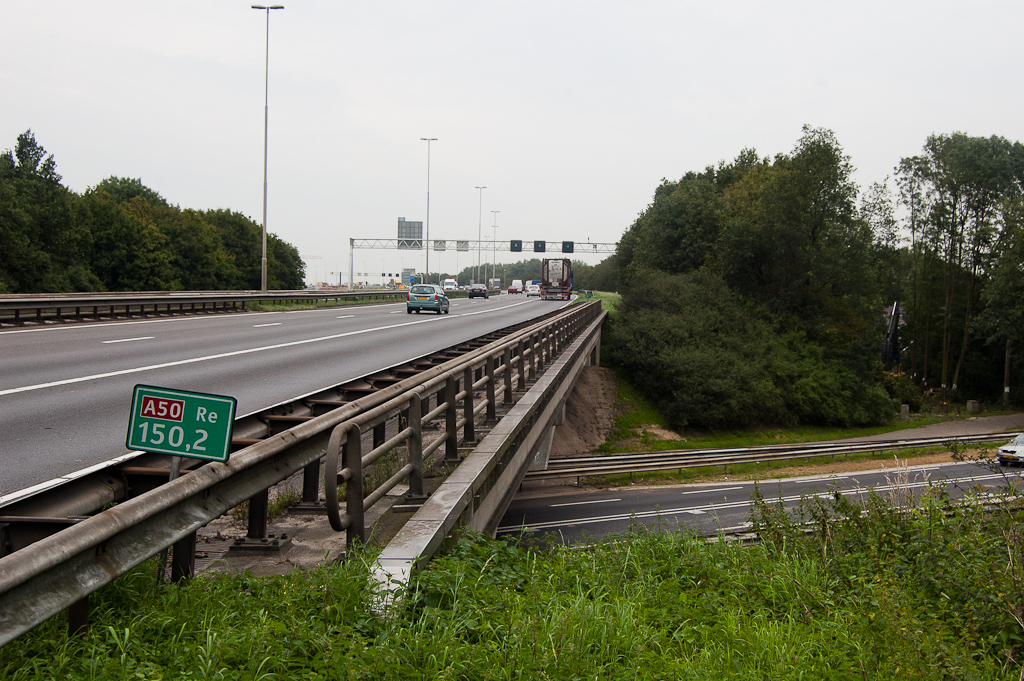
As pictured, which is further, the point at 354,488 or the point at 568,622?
the point at 354,488

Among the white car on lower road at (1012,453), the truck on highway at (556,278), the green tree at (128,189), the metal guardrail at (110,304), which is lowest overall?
the white car on lower road at (1012,453)

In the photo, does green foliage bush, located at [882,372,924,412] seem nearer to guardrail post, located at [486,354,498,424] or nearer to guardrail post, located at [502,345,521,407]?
guardrail post, located at [502,345,521,407]

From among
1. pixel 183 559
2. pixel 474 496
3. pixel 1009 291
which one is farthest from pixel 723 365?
pixel 183 559

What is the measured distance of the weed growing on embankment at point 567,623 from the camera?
12.3 feet

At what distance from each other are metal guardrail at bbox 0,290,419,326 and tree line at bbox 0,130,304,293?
2288 cm

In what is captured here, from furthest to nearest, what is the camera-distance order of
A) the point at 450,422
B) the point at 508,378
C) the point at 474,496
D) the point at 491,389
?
the point at 508,378 → the point at 491,389 → the point at 450,422 → the point at 474,496

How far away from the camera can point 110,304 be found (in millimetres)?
23156

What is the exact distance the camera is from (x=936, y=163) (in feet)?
205

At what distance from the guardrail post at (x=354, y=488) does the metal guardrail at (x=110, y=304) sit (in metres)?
17.8

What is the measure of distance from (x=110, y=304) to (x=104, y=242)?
180 feet

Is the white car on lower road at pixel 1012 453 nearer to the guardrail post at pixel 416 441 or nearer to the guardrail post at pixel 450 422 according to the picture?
the guardrail post at pixel 450 422

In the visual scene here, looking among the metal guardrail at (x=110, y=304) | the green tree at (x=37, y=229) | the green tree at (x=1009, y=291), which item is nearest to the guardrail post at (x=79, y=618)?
the metal guardrail at (x=110, y=304)

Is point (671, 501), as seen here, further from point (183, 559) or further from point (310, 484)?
point (183, 559)

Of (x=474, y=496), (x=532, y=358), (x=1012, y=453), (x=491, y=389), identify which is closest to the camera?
(x=474, y=496)
